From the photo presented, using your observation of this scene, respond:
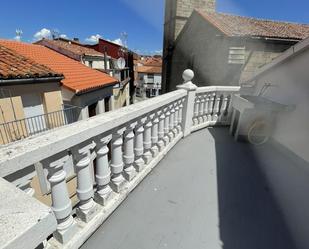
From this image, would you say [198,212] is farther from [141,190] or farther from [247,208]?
[141,190]

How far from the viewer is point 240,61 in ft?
28.5

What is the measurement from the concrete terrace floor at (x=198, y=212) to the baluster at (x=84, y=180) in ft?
0.65

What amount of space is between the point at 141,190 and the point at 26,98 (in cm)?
733

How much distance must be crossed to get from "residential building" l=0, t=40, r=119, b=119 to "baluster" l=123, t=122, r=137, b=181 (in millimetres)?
7721

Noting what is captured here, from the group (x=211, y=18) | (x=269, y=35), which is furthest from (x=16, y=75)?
(x=269, y=35)

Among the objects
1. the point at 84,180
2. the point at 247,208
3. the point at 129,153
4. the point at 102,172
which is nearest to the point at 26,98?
the point at 129,153

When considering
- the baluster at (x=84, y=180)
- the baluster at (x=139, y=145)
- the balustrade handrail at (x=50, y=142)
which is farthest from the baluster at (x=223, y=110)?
the baluster at (x=84, y=180)

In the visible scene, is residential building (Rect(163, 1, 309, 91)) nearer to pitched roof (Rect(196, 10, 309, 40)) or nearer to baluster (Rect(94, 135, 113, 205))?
pitched roof (Rect(196, 10, 309, 40))

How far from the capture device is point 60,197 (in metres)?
1.07

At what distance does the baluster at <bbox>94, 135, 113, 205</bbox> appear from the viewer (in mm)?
1326

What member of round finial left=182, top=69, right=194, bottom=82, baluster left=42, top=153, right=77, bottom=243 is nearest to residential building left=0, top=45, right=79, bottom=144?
round finial left=182, top=69, right=194, bottom=82

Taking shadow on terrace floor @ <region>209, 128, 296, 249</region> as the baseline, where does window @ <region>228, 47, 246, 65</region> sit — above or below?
above

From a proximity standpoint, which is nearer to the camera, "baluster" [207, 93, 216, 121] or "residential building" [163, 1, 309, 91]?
"baluster" [207, 93, 216, 121]

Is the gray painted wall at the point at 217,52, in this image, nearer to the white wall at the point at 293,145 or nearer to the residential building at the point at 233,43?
the residential building at the point at 233,43
